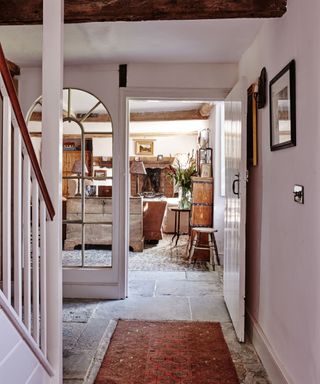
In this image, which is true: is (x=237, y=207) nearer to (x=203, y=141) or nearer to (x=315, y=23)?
(x=315, y=23)

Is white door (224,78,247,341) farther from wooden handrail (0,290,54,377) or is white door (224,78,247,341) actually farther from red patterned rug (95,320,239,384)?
wooden handrail (0,290,54,377)

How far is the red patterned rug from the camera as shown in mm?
2330

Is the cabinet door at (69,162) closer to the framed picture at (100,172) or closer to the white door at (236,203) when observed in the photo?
the framed picture at (100,172)

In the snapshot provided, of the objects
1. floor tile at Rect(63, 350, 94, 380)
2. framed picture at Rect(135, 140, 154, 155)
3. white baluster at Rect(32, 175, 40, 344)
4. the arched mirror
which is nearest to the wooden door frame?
the arched mirror

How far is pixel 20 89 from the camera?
382 centimetres

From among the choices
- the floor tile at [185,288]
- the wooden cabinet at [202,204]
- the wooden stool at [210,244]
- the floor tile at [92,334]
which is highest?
the wooden cabinet at [202,204]

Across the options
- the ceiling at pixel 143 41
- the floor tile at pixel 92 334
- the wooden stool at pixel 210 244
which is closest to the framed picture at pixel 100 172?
the ceiling at pixel 143 41

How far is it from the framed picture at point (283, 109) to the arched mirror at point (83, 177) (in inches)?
74.2

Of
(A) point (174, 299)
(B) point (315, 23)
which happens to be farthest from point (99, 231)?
(B) point (315, 23)

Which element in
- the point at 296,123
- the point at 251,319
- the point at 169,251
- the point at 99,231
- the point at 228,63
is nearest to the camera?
the point at 296,123

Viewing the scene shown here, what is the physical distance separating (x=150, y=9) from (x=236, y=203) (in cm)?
158

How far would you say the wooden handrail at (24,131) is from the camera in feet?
4.85

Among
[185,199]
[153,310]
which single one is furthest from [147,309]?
[185,199]

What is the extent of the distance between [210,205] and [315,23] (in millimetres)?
3962
